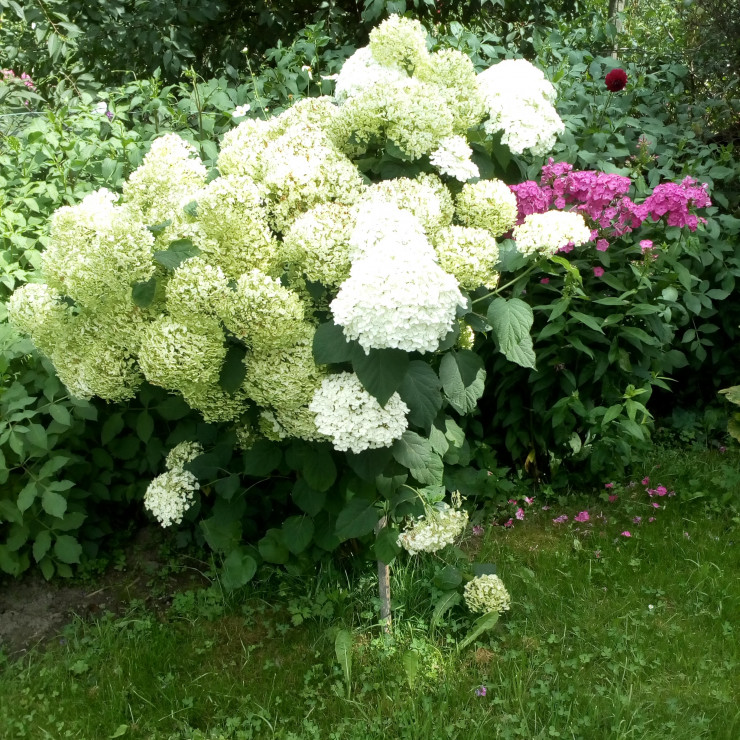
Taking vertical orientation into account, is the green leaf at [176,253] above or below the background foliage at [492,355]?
above

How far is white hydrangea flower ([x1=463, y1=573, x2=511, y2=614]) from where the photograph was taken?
8.80 ft

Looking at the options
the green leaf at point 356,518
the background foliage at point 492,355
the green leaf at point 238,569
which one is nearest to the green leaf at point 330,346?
the background foliage at point 492,355

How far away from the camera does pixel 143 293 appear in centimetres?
226

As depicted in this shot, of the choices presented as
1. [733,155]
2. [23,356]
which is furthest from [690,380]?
[23,356]

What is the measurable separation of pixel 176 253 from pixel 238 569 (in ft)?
3.89

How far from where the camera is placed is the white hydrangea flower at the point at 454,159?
225cm

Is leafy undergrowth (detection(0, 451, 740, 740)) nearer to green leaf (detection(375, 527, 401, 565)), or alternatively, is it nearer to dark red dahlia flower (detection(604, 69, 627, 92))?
green leaf (detection(375, 527, 401, 565))

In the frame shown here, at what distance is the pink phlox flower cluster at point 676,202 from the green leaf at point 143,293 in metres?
2.08

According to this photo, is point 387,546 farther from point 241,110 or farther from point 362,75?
point 241,110

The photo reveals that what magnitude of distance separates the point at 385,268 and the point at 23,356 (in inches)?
76.6

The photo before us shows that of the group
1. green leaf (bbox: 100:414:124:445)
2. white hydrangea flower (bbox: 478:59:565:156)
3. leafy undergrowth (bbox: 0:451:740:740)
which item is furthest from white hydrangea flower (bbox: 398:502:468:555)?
green leaf (bbox: 100:414:124:445)

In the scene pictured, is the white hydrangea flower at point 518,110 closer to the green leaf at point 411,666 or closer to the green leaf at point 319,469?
the green leaf at point 319,469

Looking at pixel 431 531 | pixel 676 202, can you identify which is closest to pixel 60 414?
pixel 431 531

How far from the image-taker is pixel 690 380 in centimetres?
431
